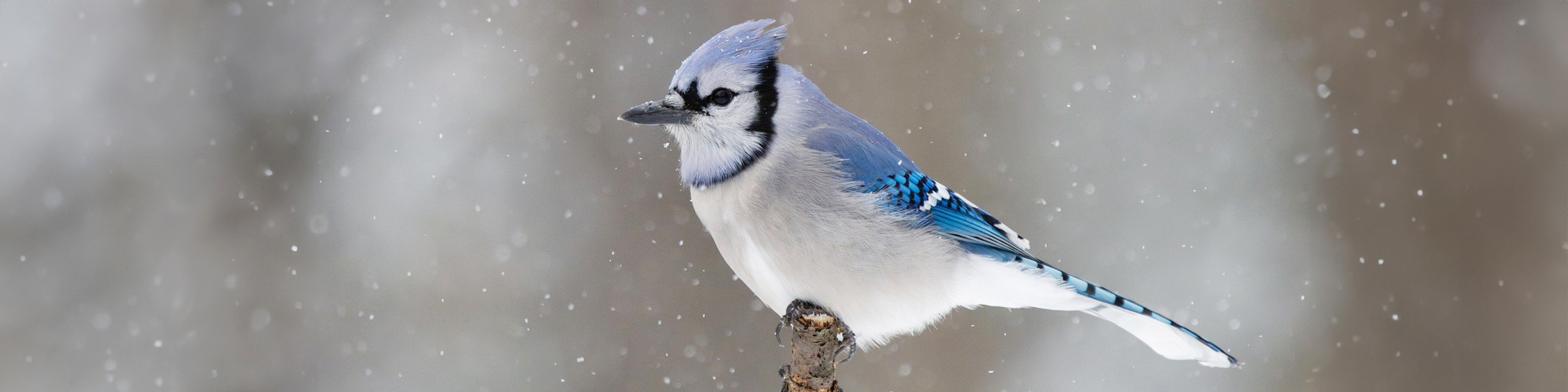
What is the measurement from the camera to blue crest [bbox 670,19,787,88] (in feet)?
4.72

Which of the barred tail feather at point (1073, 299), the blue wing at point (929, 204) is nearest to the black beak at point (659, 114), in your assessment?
the blue wing at point (929, 204)

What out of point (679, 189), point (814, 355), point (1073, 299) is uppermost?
point (679, 189)

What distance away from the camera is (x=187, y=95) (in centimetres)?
363

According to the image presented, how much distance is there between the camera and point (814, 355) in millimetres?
1471

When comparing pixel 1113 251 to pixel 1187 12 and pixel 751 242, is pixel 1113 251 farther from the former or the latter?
pixel 751 242

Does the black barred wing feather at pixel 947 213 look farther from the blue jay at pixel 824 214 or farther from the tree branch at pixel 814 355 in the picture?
the tree branch at pixel 814 355

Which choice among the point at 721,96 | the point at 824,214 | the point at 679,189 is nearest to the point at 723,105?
the point at 721,96

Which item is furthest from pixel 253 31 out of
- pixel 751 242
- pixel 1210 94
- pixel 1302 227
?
pixel 1302 227

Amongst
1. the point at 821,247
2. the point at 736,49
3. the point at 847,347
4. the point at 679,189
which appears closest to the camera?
the point at 736,49

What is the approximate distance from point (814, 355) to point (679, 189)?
59.4 inches

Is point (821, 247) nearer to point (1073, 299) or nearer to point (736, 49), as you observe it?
point (736, 49)

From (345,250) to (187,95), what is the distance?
2.61ft

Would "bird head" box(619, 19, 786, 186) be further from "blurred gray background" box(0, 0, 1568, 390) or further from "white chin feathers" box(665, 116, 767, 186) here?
"blurred gray background" box(0, 0, 1568, 390)

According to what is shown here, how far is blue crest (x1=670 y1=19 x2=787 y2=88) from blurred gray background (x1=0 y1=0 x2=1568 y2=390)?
1508mm
